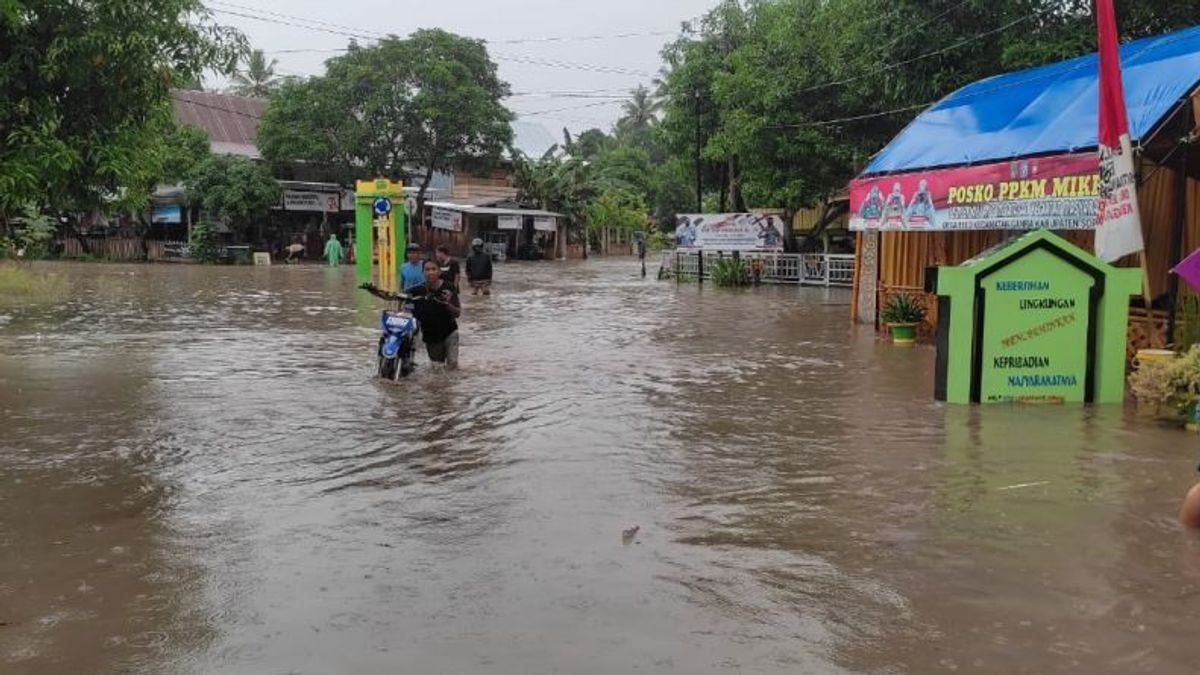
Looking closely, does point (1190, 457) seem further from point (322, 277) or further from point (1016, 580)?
point (322, 277)

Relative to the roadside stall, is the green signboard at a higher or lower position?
lower

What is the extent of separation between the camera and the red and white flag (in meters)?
10.0

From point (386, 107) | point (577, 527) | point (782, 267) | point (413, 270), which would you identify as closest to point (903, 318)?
point (413, 270)

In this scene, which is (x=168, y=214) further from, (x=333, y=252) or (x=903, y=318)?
(x=903, y=318)

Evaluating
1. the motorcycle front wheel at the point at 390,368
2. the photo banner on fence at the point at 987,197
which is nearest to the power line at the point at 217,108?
the photo banner on fence at the point at 987,197

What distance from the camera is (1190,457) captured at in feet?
24.9

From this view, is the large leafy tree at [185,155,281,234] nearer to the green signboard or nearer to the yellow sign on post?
the yellow sign on post

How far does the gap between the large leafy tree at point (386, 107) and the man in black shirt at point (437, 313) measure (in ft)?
107

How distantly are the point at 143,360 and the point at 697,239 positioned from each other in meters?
22.1

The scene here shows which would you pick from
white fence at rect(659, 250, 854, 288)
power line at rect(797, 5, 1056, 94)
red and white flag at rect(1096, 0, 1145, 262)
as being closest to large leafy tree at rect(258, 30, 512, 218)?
white fence at rect(659, 250, 854, 288)

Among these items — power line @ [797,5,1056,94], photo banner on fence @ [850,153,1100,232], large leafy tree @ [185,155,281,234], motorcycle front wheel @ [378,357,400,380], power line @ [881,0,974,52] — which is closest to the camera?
motorcycle front wheel @ [378,357,400,380]

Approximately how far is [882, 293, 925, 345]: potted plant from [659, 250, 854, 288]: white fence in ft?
43.7

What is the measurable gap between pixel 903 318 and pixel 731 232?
55.5ft

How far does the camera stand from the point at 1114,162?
1016 centimetres
